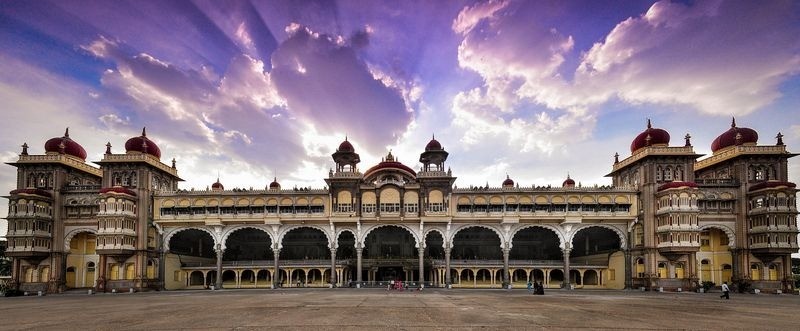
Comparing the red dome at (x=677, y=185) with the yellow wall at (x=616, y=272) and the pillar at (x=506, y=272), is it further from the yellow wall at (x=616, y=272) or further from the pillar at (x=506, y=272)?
the pillar at (x=506, y=272)

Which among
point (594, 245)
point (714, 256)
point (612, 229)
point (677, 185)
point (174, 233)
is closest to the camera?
point (677, 185)

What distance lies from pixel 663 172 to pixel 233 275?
55.4 m

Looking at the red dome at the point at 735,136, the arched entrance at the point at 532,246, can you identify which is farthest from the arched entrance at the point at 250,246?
the red dome at the point at 735,136

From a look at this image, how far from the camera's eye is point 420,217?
65250 mm

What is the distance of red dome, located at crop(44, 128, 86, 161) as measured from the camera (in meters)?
69.2

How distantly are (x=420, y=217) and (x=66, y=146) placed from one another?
45.2 meters

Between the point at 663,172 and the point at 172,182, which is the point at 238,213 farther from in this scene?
the point at 663,172

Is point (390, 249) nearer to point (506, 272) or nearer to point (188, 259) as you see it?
point (506, 272)

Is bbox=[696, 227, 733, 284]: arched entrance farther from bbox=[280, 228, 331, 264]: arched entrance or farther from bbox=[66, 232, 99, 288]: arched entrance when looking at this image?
bbox=[66, 232, 99, 288]: arched entrance

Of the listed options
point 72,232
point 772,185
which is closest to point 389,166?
point 72,232

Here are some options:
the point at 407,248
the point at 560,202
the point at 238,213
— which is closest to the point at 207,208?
the point at 238,213

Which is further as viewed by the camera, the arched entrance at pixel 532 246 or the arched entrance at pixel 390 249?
the arched entrance at pixel 532 246

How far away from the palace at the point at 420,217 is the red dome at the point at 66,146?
185mm

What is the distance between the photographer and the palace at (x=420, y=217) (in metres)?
61.4
